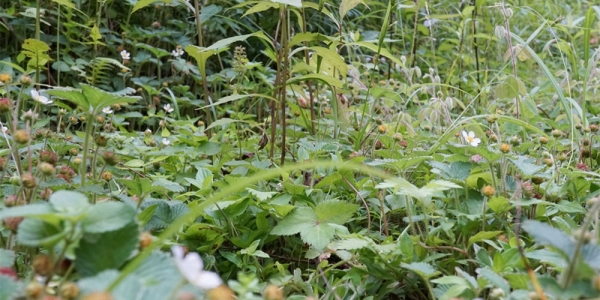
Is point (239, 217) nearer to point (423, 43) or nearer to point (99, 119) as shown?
point (99, 119)

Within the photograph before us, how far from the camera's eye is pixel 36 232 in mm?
571

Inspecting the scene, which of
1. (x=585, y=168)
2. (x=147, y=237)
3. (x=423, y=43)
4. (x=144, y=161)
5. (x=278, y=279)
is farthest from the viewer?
(x=423, y=43)

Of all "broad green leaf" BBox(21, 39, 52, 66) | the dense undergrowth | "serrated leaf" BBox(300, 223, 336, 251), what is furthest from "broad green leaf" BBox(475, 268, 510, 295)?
"broad green leaf" BBox(21, 39, 52, 66)

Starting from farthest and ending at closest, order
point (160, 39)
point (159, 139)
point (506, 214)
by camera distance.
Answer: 1. point (160, 39)
2. point (159, 139)
3. point (506, 214)

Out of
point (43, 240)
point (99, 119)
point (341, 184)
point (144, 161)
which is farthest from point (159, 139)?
point (43, 240)

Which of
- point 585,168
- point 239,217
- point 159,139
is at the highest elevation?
point 585,168

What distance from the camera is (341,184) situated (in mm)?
1188

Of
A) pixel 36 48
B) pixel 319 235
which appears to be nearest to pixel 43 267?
pixel 319 235

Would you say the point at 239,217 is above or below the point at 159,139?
above

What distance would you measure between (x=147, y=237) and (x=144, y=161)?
30.4 inches

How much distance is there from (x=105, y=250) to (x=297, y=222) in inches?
15.5

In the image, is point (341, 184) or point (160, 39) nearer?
point (341, 184)

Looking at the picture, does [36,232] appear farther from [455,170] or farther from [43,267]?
[455,170]

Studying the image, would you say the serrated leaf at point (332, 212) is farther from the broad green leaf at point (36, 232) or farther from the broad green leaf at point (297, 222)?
the broad green leaf at point (36, 232)
